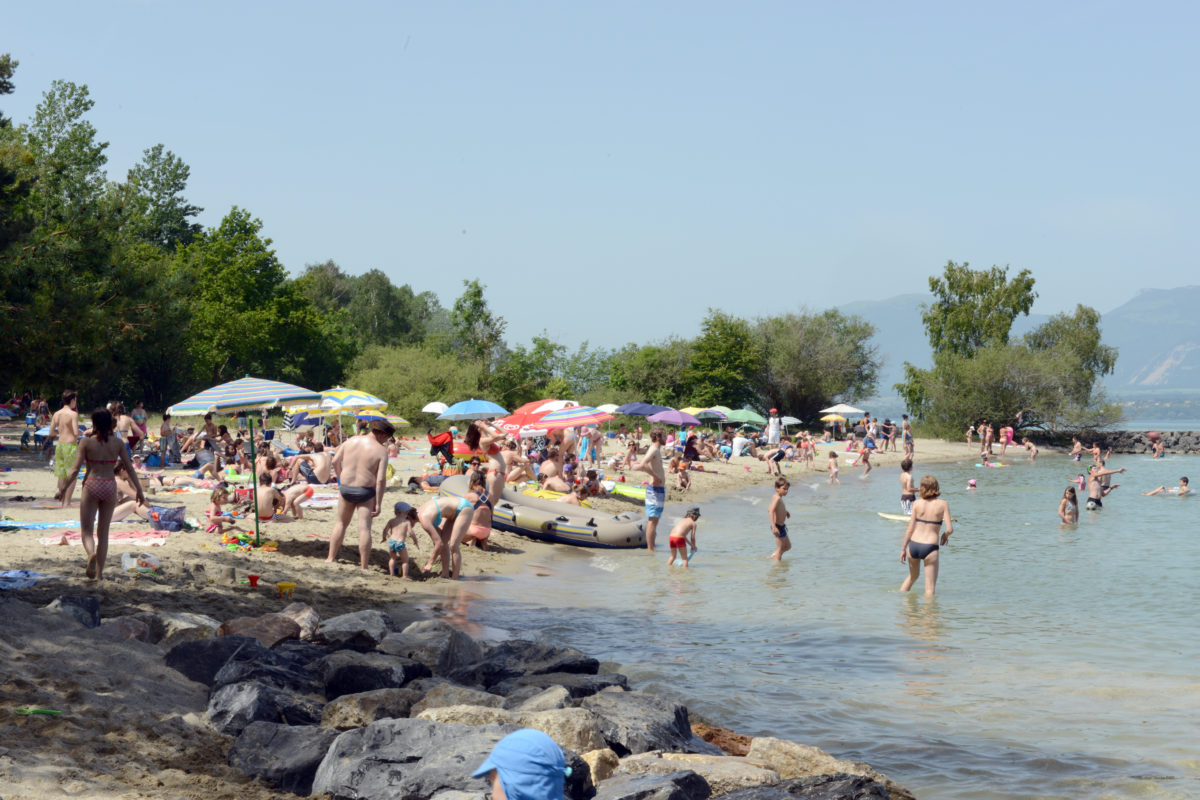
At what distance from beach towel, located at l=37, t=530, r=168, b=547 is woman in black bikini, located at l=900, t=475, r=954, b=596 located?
863 cm

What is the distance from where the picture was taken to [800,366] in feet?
170

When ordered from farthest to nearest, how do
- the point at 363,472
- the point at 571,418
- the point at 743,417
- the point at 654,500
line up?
1. the point at 743,417
2. the point at 571,418
3. the point at 654,500
4. the point at 363,472

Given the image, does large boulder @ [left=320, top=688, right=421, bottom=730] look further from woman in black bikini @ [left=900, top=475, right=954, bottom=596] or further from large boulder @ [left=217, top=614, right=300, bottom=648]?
woman in black bikini @ [left=900, top=475, right=954, bottom=596]

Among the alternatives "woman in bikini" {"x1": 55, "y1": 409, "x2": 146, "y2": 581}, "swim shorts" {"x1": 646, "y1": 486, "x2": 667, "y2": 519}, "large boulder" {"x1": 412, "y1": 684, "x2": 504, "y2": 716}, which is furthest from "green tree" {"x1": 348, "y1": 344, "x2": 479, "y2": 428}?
"large boulder" {"x1": 412, "y1": 684, "x2": 504, "y2": 716}

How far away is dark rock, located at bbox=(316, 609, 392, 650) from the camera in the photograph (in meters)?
7.76

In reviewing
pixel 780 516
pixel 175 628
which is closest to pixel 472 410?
pixel 780 516

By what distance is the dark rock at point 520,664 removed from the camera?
294 inches

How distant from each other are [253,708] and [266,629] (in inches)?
62.6

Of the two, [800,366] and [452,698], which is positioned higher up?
[800,366]

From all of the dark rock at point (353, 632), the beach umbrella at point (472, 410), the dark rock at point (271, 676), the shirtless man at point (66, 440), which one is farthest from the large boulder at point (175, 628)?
the beach umbrella at point (472, 410)

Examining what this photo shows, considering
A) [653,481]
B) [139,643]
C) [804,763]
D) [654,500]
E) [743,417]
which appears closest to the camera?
[804,763]

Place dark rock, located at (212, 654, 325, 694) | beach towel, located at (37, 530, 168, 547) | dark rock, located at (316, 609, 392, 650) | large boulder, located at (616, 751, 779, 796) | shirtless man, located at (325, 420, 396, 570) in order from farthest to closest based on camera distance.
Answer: shirtless man, located at (325, 420, 396, 570) < beach towel, located at (37, 530, 168, 547) < dark rock, located at (316, 609, 392, 650) < dark rock, located at (212, 654, 325, 694) < large boulder, located at (616, 751, 779, 796)

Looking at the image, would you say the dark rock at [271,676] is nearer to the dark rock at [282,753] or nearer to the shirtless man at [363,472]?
the dark rock at [282,753]

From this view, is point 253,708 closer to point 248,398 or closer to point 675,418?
point 248,398
